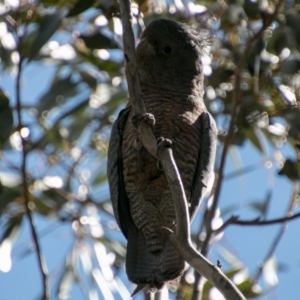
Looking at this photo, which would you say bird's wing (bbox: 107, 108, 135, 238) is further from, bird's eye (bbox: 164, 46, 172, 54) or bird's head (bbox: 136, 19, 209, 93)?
bird's eye (bbox: 164, 46, 172, 54)

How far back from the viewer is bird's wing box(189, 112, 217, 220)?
12.5 ft

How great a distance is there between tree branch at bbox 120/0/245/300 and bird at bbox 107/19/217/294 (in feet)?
1.39

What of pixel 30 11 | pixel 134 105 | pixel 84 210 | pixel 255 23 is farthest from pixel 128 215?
pixel 84 210

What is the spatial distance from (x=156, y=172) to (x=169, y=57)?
2.47 feet

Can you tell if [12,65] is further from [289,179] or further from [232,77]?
[289,179]

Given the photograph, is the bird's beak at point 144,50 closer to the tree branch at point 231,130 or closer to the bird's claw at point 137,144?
the tree branch at point 231,130

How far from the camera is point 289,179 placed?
13.8 feet

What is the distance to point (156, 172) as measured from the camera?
379cm

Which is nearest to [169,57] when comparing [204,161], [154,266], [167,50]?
[167,50]

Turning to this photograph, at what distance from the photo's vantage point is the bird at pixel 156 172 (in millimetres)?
3629

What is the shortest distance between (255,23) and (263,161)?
0.98 metres

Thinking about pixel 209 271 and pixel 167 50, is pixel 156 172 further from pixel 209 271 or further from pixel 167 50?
pixel 209 271

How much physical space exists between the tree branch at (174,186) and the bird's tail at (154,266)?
0.58 meters

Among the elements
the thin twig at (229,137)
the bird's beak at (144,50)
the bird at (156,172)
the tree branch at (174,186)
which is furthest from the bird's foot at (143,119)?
the bird's beak at (144,50)
